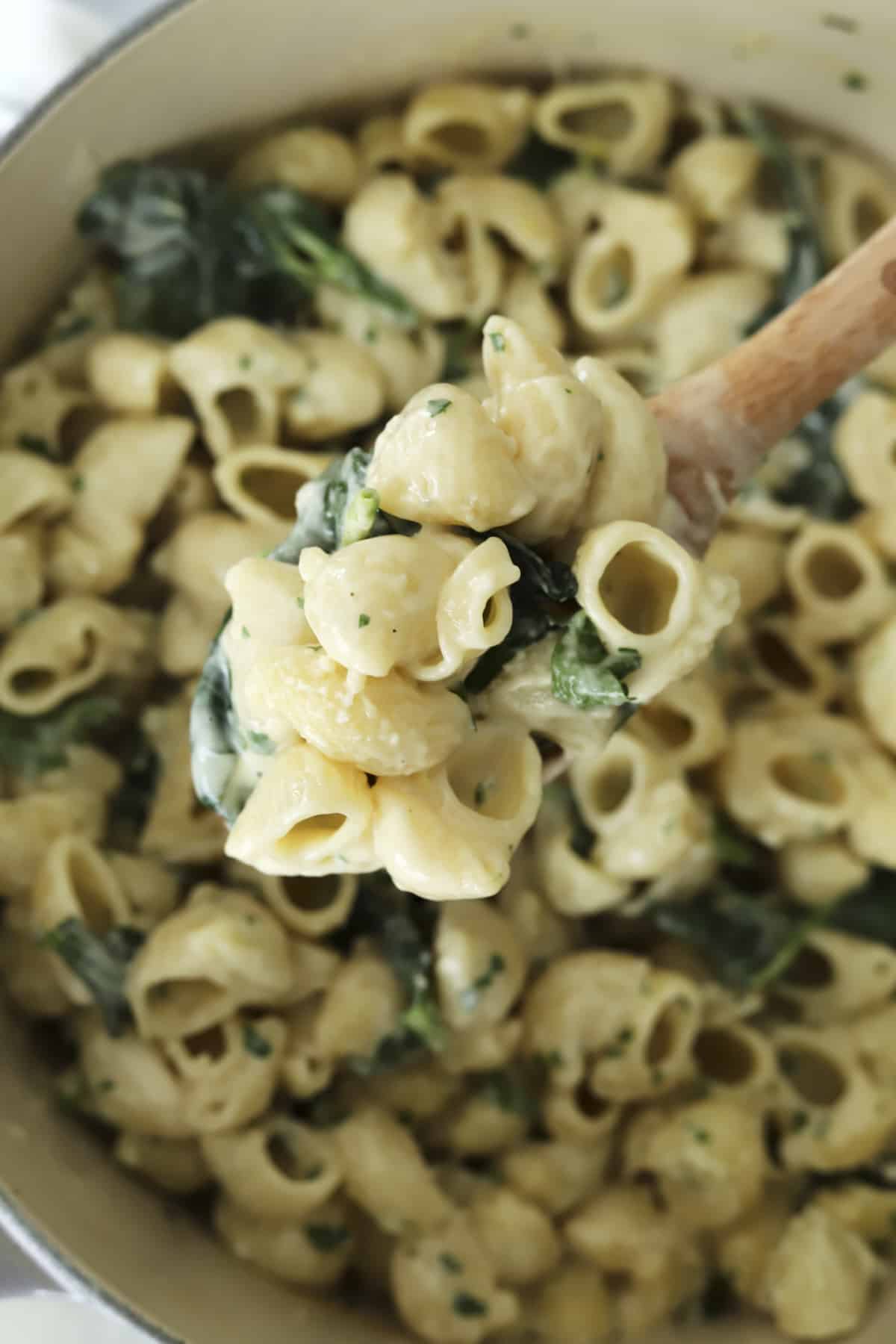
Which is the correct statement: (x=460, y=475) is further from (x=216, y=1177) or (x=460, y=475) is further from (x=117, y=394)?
(x=216, y=1177)

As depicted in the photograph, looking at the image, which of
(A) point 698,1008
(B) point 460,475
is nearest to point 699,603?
(B) point 460,475

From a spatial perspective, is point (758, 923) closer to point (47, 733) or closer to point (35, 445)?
point (47, 733)

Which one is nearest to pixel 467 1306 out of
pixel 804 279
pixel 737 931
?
pixel 737 931

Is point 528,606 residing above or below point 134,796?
above

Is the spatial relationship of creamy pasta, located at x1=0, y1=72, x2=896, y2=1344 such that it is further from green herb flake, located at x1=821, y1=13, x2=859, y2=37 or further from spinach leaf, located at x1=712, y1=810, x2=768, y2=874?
green herb flake, located at x1=821, y1=13, x2=859, y2=37

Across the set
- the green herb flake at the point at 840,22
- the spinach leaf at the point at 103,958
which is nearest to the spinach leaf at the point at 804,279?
the green herb flake at the point at 840,22

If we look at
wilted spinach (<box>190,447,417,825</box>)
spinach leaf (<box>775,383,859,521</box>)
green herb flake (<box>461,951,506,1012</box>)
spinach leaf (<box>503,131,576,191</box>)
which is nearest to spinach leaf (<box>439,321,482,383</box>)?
spinach leaf (<box>503,131,576,191</box>)
